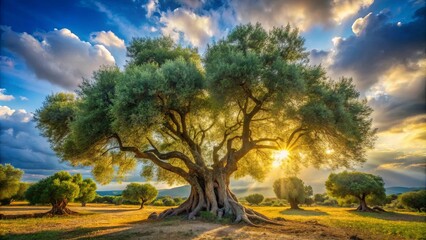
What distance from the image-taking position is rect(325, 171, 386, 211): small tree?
57312 millimetres

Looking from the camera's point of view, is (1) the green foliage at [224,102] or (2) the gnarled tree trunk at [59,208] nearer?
(1) the green foliage at [224,102]

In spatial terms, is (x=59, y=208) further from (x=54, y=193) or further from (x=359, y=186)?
(x=359, y=186)

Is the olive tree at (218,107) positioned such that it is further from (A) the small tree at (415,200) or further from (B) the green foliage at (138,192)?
(A) the small tree at (415,200)

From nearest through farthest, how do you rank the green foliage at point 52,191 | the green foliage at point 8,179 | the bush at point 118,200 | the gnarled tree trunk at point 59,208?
the gnarled tree trunk at point 59,208 → the green foliage at point 52,191 → the green foliage at point 8,179 → the bush at point 118,200

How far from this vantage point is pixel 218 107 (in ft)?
72.4

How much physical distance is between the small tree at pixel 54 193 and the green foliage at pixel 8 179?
16.1m

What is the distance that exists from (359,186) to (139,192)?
54.6 metres

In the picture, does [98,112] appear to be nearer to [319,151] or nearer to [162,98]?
[162,98]

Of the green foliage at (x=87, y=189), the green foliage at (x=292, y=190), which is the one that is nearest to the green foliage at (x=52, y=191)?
the green foliage at (x=87, y=189)

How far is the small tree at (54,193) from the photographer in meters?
37.2

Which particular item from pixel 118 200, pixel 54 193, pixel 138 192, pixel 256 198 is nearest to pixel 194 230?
pixel 54 193

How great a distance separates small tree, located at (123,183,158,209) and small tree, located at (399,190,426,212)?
231 feet

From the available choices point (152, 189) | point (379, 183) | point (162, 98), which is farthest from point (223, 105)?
point (379, 183)

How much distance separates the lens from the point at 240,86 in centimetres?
2022
